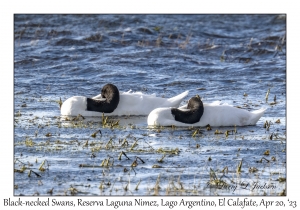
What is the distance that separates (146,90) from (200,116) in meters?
5.34

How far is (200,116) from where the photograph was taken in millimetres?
13500

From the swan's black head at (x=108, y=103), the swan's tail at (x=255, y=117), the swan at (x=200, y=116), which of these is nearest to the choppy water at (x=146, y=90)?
the swan's tail at (x=255, y=117)

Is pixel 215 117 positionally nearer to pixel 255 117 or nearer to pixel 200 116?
pixel 200 116

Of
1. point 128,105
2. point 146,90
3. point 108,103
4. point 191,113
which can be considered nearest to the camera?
point 191,113

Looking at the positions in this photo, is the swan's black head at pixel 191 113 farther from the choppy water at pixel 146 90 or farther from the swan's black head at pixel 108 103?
the swan's black head at pixel 108 103

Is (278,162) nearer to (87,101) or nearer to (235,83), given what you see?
(87,101)

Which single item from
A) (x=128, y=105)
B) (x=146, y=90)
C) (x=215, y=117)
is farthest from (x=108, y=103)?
(x=146, y=90)

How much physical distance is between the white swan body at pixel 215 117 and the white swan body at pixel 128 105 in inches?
45.7

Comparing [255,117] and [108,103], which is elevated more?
[108,103]

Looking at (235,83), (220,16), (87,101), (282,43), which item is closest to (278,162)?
(87,101)

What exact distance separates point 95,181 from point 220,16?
24657 mm

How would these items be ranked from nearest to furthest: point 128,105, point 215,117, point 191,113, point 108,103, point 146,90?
1. point 191,113
2. point 215,117
3. point 108,103
4. point 128,105
5. point 146,90

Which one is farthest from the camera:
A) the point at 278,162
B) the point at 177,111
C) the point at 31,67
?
the point at 31,67

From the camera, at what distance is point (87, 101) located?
1477cm
